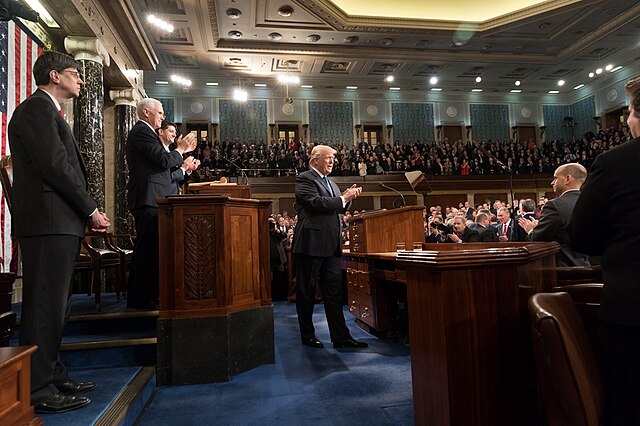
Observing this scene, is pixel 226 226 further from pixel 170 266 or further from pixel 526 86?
pixel 526 86

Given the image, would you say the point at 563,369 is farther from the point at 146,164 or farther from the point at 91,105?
the point at 91,105

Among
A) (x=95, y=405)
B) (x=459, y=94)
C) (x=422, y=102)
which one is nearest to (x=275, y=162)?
(x=422, y=102)

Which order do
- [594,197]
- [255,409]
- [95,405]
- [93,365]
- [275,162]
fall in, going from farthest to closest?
[275,162], [93,365], [255,409], [95,405], [594,197]

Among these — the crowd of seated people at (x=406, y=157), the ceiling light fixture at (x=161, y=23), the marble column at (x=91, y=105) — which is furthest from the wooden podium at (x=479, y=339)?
the crowd of seated people at (x=406, y=157)

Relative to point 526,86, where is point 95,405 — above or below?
below

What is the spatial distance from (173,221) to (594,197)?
93.8 inches

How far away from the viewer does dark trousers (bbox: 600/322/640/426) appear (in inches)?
43.7

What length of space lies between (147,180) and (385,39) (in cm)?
1090

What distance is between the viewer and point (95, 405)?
1.98m

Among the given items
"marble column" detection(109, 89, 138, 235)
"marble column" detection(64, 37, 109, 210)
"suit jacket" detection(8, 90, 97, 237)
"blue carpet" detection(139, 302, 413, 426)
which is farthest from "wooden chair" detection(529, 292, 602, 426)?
"marble column" detection(109, 89, 138, 235)

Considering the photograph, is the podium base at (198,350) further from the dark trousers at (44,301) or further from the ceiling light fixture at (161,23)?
the ceiling light fixture at (161,23)

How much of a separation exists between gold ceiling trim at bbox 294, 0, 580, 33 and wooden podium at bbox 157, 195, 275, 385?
9032 millimetres

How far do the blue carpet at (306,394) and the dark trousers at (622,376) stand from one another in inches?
42.7

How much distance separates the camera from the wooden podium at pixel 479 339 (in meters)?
1.33
